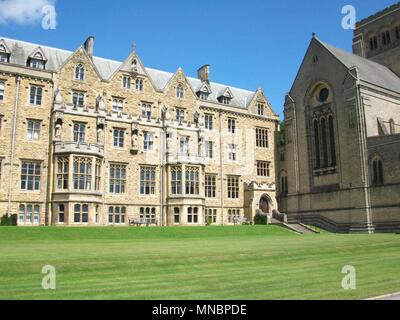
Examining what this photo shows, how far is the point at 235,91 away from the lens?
54.1m

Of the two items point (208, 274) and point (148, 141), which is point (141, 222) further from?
point (208, 274)

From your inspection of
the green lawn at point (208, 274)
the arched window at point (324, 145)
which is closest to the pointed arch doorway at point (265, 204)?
the arched window at point (324, 145)

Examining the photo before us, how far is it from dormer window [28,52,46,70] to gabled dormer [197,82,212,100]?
57.3 ft

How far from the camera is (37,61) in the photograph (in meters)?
37.6

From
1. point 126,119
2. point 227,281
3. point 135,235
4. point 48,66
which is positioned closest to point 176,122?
point 126,119

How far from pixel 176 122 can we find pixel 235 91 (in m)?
14.1

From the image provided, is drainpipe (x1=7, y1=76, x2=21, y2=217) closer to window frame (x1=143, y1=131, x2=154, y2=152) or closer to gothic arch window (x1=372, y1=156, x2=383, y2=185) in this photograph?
window frame (x1=143, y1=131, x2=154, y2=152)

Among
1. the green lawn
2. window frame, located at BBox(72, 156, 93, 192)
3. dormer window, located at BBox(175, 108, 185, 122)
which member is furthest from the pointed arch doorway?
the green lawn

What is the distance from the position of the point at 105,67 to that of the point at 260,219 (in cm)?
2285

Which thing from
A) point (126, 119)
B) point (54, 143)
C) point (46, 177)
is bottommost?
point (46, 177)

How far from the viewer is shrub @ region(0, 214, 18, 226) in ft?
105

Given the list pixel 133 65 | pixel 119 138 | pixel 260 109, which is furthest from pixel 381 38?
pixel 119 138

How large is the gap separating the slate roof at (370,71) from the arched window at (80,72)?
26.4m
